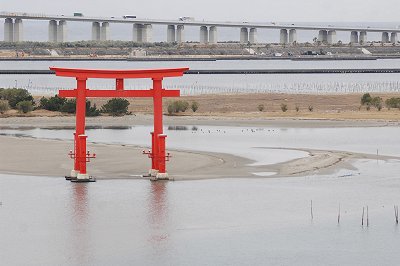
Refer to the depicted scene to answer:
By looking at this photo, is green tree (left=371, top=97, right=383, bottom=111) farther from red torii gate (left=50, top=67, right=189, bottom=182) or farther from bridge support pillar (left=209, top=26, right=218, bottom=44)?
bridge support pillar (left=209, top=26, right=218, bottom=44)

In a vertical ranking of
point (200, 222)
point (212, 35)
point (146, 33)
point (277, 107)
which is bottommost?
point (200, 222)

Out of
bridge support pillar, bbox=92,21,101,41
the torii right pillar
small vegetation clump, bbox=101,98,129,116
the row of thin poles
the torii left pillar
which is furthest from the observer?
bridge support pillar, bbox=92,21,101,41

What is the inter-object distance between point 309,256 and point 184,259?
2671 millimetres

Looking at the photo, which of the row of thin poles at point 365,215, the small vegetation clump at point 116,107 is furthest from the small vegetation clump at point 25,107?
the row of thin poles at point 365,215

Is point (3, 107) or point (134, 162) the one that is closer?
point (134, 162)

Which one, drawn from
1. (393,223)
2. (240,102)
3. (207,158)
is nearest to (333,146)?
(207,158)

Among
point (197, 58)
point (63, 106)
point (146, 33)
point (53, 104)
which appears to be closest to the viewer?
point (63, 106)

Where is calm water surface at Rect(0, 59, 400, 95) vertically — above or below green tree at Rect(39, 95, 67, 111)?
above

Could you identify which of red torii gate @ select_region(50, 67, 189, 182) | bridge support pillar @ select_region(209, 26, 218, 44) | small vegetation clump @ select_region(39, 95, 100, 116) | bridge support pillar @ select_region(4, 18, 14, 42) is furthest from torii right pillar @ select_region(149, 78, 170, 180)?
bridge support pillar @ select_region(209, 26, 218, 44)

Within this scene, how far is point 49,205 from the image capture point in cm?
3045

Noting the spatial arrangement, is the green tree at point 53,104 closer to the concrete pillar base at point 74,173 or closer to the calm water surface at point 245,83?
the calm water surface at point 245,83

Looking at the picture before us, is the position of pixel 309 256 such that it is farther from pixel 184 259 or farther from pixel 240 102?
pixel 240 102

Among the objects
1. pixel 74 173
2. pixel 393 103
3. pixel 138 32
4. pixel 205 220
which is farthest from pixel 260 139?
pixel 138 32

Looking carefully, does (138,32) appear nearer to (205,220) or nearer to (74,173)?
(74,173)
